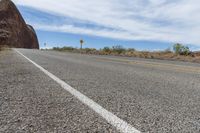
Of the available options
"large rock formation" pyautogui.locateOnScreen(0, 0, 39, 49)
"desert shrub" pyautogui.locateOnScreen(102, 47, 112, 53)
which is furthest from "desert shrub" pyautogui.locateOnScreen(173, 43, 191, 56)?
"large rock formation" pyautogui.locateOnScreen(0, 0, 39, 49)

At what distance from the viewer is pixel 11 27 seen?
410ft

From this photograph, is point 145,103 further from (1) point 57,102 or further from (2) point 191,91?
(2) point 191,91

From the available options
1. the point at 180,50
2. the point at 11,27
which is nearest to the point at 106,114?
the point at 180,50

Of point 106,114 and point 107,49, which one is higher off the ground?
point 106,114

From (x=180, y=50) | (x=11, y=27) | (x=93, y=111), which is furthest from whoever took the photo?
(x=11, y=27)

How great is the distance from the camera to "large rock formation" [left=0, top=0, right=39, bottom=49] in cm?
11900

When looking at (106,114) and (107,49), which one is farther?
(107,49)

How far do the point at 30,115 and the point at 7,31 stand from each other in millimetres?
123462

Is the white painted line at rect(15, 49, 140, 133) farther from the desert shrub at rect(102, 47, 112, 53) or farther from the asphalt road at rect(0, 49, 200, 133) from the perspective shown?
the desert shrub at rect(102, 47, 112, 53)

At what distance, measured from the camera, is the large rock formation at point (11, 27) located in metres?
119

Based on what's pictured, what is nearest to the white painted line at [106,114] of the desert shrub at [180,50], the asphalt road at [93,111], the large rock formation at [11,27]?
the asphalt road at [93,111]

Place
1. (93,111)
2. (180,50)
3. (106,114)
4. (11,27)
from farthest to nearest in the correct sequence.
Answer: (11,27)
(180,50)
(93,111)
(106,114)

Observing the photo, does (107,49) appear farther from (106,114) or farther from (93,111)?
(106,114)

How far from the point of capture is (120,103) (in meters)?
4.45
